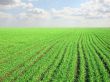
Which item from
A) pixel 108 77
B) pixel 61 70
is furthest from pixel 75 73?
pixel 108 77

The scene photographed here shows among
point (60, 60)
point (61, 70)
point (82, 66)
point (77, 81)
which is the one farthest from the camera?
point (60, 60)

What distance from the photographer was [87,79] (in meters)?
12.0

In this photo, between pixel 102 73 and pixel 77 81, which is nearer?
pixel 77 81

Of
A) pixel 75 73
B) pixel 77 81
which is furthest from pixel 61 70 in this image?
pixel 77 81

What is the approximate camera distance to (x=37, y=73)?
1313 centimetres

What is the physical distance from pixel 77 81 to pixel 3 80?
4.50m

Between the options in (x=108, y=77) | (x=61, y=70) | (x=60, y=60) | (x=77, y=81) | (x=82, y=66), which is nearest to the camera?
(x=77, y=81)

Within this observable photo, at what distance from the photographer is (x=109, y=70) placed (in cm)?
1414

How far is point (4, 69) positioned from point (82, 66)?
19.2ft

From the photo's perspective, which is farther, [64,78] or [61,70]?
[61,70]

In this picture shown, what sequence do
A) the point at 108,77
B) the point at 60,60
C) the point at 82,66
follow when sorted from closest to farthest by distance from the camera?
the point at 108,77 → the point at 82,66 → the point at 60,60

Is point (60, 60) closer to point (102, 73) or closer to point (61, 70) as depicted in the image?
point (61, 70)

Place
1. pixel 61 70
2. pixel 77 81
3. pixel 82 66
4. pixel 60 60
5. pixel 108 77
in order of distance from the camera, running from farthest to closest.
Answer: pixel 60 60, pixel 82 66, pixel 61 70, pixel 108 77, pixel 77 81

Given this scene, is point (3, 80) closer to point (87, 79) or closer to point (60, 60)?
point (87, 79)
